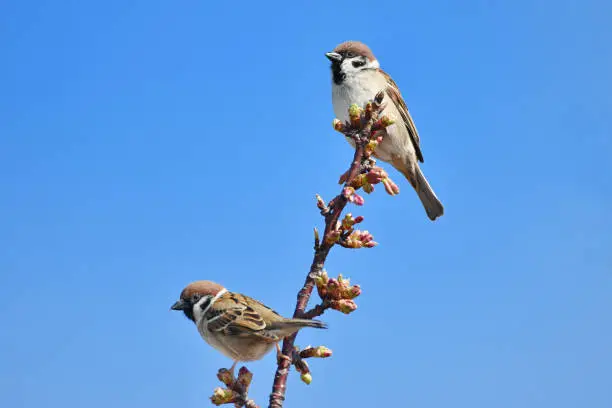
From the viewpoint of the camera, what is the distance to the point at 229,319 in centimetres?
472

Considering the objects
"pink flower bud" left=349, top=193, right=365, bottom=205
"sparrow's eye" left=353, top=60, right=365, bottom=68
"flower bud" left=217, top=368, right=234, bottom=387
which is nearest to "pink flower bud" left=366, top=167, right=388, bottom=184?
"pink flower bud" left=349, top=193, right=365, bottom=205

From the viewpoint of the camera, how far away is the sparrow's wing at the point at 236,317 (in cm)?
454

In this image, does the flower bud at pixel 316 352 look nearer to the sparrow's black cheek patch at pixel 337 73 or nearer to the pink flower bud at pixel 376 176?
the pink flower bud at pixel 376 176

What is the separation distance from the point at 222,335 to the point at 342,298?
2.23m

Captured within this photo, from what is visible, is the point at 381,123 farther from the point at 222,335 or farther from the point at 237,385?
the point at 222,335

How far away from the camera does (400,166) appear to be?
7.30 meters

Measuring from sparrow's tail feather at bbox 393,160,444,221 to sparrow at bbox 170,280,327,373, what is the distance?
303 centimetres

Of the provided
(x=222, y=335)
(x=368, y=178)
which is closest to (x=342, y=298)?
(x=368, y=178)

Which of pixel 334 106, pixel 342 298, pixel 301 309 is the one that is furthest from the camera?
pixel 334 106

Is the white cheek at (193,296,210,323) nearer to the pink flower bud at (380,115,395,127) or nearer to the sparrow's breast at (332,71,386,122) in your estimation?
the pink flower bud at (380,115,395,127)

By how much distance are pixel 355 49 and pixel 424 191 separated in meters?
1.71

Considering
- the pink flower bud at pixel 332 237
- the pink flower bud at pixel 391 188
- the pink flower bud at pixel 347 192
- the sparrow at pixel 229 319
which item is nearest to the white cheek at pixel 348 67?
the sparrow at pixel 229 319

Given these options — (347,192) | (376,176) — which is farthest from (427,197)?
(347,192)

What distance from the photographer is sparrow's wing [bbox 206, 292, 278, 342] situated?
179 inches
